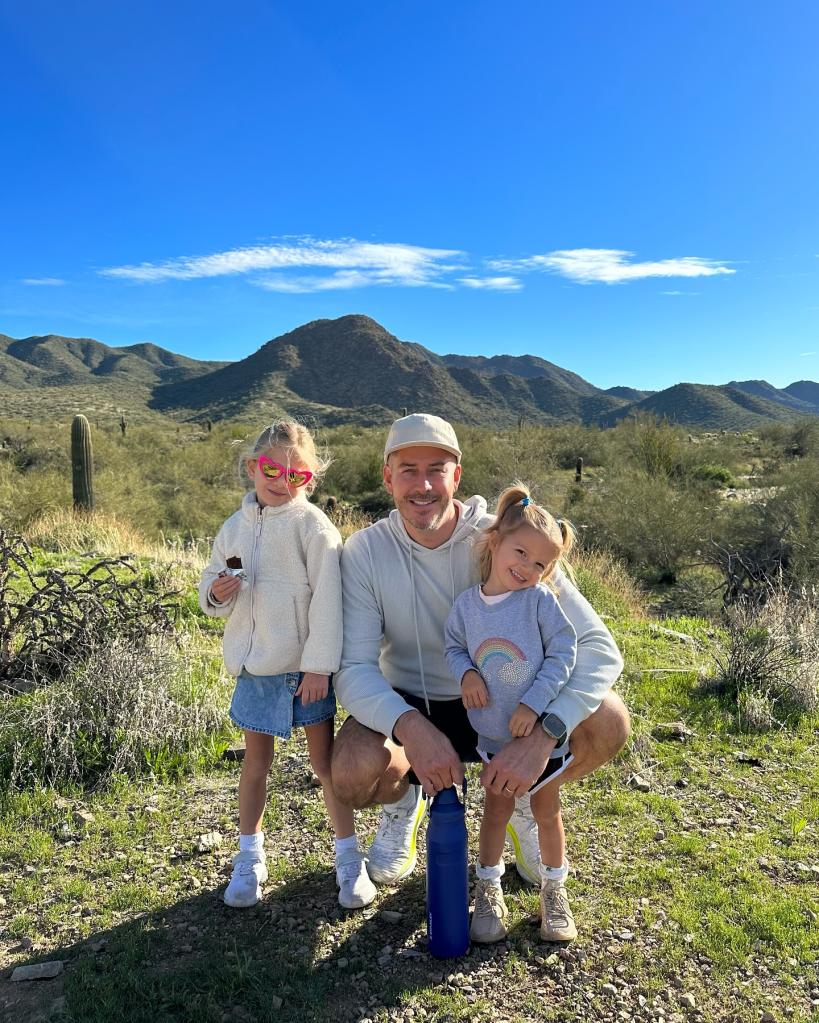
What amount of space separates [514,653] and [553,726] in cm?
28

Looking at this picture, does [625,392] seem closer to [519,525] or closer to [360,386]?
[360,386]

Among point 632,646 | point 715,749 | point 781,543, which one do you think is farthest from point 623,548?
point 715,749

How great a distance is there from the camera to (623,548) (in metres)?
12.5

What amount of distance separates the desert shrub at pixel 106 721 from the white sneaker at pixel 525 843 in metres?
1.85

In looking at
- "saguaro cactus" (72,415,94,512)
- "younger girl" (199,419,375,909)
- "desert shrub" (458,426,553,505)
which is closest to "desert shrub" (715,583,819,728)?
"younger girl" (199,419,375,909)

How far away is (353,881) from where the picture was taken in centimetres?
287

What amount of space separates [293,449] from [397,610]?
77cm

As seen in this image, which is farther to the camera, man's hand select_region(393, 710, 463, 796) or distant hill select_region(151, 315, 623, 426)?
distant hill select_region(151, 315, 623, 426)

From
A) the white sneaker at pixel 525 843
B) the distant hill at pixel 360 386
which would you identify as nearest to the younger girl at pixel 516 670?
the white sneaker at pixel 525 843

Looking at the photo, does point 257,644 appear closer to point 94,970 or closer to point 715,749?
point 94,970

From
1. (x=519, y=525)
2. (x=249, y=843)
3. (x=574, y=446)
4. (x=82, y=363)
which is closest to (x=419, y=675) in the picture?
(x=519, y=525)

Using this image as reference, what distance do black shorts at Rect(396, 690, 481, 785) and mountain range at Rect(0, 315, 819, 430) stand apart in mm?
49994

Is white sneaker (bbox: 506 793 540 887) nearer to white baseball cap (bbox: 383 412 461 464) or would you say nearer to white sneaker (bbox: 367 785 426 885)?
white sneaker (bbox: 367 785 426 885)

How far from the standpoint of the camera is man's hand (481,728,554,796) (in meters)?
2.47
